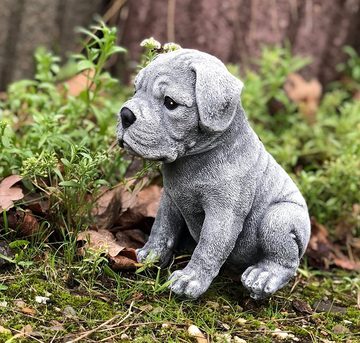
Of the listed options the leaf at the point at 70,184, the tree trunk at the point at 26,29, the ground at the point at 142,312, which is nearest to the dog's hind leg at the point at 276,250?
the ground at the point at 142,312

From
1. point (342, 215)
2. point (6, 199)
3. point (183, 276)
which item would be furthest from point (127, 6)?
point (183, 276)

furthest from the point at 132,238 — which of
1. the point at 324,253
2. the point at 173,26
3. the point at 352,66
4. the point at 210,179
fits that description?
the point at 352,66

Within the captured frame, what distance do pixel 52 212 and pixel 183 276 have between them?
28.6 inches

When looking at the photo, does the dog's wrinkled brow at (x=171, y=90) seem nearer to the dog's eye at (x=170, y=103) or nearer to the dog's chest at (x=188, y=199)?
the dog's eye at (x=170, y=103)

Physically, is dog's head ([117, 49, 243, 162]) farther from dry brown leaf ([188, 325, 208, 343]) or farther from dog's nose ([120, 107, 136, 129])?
dry brown leaf ([188, 325, 208, 343])

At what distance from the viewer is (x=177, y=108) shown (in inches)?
107

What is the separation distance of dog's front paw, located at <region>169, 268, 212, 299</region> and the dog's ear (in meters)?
0.62

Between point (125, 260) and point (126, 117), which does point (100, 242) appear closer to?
point (125, 260)

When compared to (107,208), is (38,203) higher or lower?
higher

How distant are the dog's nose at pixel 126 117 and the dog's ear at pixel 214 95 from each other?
0.27 meters

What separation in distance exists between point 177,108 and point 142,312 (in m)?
0.87

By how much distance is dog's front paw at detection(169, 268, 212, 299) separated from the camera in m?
2.82

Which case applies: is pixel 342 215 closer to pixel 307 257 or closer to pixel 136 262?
pixel 307 257

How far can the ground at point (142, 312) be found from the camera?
2.67 m
